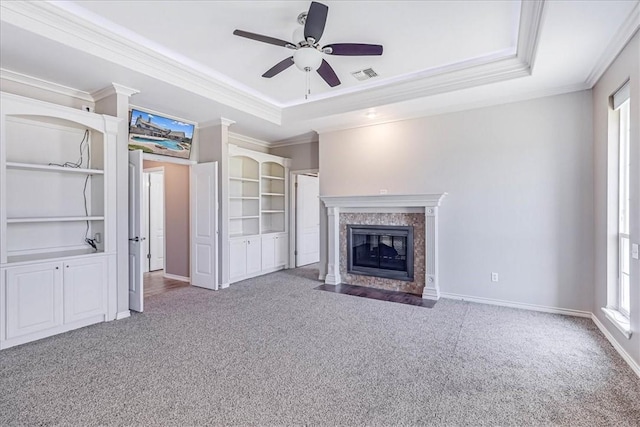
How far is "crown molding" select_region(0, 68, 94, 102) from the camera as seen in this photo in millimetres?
3381

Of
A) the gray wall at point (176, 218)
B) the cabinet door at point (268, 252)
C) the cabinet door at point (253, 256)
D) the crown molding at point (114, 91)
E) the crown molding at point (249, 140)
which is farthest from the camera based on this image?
the cabinet door at point (268, 252)

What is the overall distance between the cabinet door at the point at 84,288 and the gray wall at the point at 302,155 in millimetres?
4063

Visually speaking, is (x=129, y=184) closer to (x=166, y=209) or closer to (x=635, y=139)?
(x=166, y=209)

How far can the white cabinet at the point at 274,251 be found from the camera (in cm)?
632

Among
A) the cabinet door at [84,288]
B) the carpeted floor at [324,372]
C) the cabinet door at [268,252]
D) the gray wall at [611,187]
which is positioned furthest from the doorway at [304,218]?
the gray wall at [611,187]

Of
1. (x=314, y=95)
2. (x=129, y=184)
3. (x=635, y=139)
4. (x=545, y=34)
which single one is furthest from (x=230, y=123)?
(x=635, y=139)

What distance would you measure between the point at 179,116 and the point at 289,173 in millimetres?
2545

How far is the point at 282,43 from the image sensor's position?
2676mm

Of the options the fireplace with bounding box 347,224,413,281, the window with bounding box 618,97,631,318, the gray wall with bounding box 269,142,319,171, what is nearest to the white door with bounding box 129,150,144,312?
the fireplace with bounding box 347,224,413,281

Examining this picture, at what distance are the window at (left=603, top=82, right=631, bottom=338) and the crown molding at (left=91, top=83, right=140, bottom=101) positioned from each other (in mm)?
5231

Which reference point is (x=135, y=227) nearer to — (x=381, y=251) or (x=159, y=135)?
(x=159, y=135)

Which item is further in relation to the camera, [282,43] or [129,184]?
[129,184]

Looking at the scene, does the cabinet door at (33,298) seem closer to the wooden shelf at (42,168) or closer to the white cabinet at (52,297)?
the white cabinet at (52,297)

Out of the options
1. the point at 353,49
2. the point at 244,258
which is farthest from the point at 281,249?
the point at 353,49
